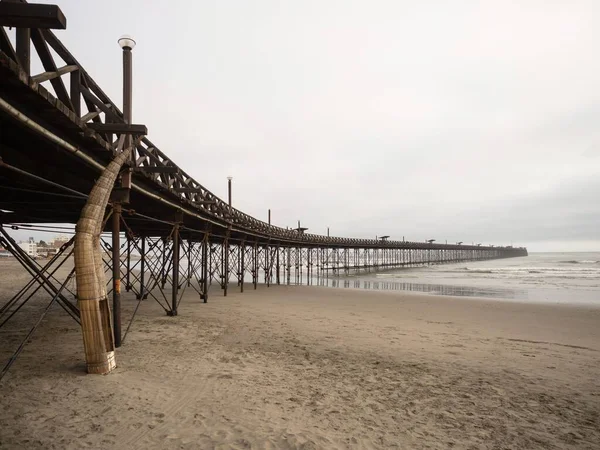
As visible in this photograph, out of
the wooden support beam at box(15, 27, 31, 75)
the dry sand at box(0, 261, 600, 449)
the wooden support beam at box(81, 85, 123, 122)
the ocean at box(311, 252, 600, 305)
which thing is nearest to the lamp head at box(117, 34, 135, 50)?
the wooden support beam at box(81, 85, 123, 122)

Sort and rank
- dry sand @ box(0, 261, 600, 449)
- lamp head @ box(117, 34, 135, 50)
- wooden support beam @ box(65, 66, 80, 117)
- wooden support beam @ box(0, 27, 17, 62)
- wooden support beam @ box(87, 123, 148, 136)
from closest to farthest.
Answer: wooden support beam @ box(0, 27, 17, 62) < dry sand @ box(0, 261, 600, 449) < wooden support beam @ box(65, 66, 80, 117) < wooden support beam @ box(87, 123, 148, 136) < lamp head @ box(117, 34, 135, 50)

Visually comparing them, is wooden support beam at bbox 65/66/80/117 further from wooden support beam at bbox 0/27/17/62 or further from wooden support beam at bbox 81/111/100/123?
wooden support beam at bbox 0/27/17/62

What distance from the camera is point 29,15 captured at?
299 centimetres

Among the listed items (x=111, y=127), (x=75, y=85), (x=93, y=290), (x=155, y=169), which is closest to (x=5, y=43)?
(x=75, y=85)

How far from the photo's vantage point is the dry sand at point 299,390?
4.13 metres

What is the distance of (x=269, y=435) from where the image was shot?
4.13m

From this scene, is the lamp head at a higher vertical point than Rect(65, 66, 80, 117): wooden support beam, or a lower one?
higher

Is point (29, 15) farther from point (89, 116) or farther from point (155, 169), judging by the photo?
point (155, 169)

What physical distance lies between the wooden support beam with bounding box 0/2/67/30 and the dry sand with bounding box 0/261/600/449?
4266 mm

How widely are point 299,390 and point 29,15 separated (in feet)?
19.1

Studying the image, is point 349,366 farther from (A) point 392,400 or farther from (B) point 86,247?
(B) point 86,247

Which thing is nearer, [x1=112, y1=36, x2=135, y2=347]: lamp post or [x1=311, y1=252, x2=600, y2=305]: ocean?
[x1=112, y1=36, x2=135, y2=347]: lamp post

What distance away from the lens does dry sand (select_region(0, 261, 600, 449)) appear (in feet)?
13.5

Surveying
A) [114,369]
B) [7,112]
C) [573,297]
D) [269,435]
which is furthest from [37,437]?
[573,297]
